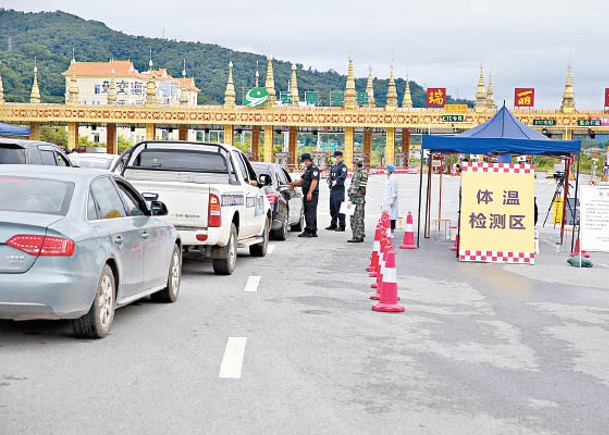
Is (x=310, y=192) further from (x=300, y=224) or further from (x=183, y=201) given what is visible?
(x=183, y=201)

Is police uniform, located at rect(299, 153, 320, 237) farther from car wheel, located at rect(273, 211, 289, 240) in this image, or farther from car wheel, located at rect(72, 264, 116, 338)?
car wheel, located at rect(72, 264, 116, 338)

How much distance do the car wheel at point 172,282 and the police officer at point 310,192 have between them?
11.8m

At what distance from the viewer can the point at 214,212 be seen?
14.3 m

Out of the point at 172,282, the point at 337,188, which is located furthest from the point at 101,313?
the point at 337,188

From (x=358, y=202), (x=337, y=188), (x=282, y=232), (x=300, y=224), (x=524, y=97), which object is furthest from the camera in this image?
(x=524, y=97)

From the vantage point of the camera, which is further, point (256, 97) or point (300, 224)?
point (256, 97)

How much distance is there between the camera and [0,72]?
175500 millimetres

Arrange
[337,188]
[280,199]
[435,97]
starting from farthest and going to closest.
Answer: [435,97]
[337,188]
[280,199]

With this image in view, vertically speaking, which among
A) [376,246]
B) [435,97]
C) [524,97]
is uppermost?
[524,97]

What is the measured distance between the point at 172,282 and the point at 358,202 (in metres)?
11.1

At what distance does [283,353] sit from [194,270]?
23.6ft

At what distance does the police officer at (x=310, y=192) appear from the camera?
78.2ft

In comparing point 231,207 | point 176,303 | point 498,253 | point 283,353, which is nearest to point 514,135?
point 498,253

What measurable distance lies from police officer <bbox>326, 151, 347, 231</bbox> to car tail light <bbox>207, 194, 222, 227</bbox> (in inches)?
387
